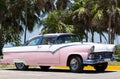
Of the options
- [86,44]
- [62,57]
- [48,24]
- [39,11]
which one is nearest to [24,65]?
[62,57]

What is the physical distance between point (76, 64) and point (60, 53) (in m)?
0.88

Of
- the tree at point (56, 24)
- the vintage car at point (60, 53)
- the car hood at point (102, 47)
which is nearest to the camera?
the car hood at point (102, 47)

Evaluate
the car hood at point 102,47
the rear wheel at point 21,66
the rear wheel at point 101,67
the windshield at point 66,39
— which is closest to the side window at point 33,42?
the rear wheel at point 21,66

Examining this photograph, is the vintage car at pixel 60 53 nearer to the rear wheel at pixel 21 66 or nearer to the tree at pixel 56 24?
the rear wheel at pixel 21 66

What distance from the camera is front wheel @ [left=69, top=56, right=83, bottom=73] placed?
1678 centimetres

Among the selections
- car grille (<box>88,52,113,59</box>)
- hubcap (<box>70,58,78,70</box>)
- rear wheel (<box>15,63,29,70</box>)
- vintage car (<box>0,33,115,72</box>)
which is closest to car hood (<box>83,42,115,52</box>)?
vintage car (<box>0,33,115,72</box>)

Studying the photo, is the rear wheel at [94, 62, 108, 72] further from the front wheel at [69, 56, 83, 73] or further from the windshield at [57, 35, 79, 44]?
the windshield at [57, 35, 79, 44]

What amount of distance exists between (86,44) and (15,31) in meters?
29.3

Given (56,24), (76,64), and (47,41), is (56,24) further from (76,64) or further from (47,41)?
(76,64)

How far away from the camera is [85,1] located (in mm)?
42812

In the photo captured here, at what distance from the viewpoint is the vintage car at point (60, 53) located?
16.6 m

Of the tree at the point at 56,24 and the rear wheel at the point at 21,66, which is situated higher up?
the tree at the point at 56,24

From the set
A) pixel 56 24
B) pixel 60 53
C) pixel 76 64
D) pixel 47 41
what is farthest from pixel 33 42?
pixel 56 24

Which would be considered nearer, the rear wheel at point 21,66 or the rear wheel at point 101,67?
the rear wheel at point 101,67
